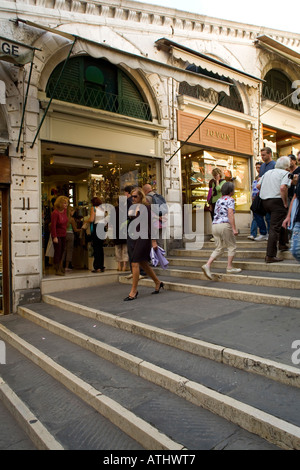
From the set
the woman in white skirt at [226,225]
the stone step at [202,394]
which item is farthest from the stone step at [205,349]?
the woman in white skirt at [226,225]

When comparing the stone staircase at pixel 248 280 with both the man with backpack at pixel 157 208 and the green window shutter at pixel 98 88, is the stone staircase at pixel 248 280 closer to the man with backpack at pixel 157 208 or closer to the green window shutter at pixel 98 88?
the man with backpack at pixel 157 208

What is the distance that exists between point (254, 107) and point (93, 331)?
10.0 m

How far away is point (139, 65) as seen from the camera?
6.79 metres

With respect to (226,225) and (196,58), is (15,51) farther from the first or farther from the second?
(226,225)

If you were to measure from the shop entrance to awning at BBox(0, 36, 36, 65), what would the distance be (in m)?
2.51

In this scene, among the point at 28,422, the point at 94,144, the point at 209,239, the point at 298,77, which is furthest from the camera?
the point at 298,77

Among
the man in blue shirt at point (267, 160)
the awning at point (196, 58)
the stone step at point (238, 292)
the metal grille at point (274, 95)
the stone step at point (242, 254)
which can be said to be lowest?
the stone step at point (238, 292)

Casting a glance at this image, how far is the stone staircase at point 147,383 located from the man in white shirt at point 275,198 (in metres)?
0.64

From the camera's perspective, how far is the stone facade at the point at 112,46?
23.1ft

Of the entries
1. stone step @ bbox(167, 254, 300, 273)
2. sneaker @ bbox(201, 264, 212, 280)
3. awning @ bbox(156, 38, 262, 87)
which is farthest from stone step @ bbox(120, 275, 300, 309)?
awning @ bbox(156, 38, 262, 87)

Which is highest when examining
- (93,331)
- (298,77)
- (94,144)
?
(298,77)

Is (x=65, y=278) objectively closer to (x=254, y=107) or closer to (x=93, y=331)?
→ (x=93, y=331)

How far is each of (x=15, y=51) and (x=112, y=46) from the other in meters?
2.99
